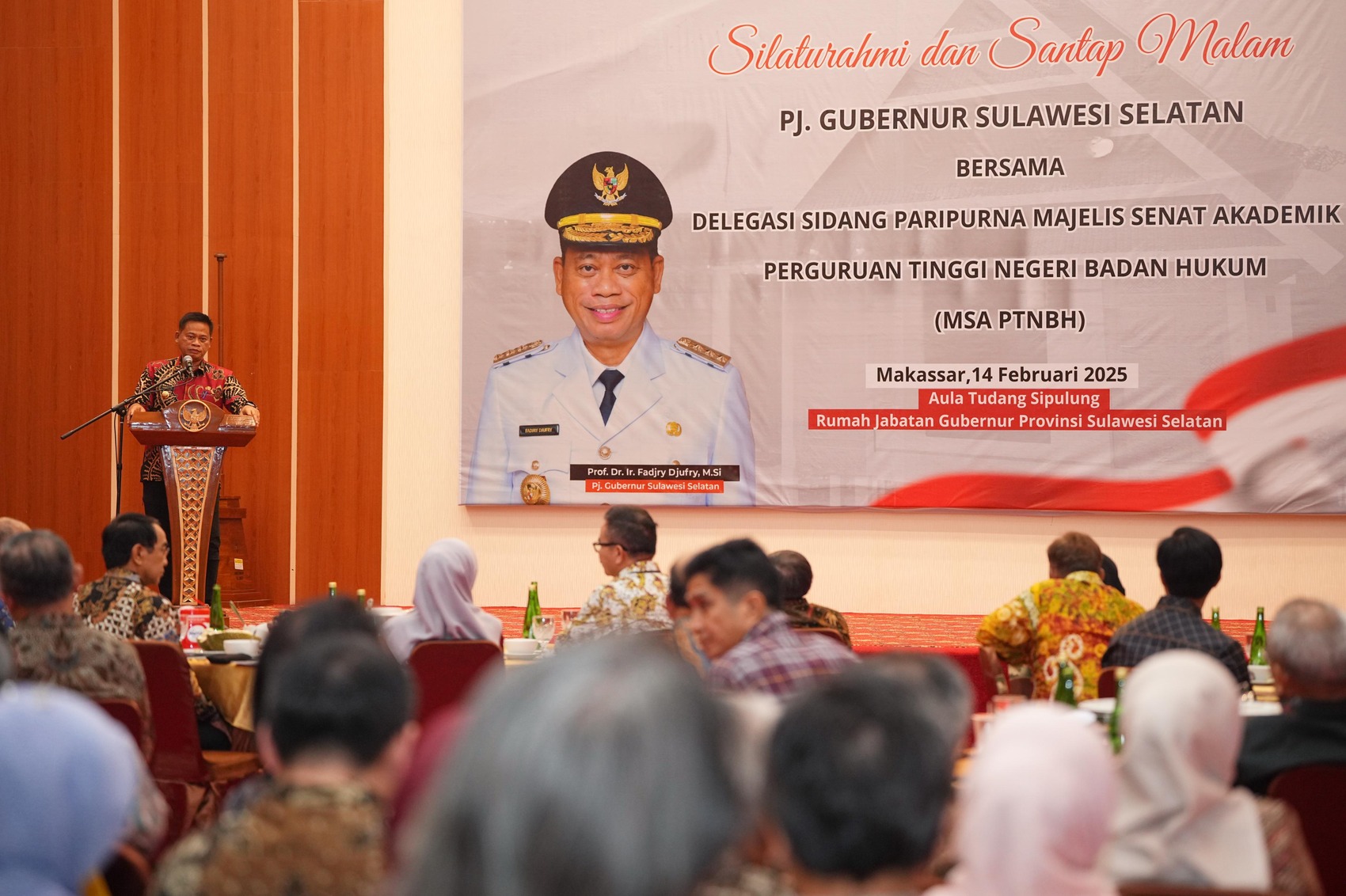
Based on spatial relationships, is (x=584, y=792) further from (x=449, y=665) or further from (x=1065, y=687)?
(x=449, y=665)

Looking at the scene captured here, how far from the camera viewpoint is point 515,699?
949mm

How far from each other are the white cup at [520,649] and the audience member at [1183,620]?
1.76 meters

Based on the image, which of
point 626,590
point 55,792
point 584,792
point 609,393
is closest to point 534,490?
point 609,393

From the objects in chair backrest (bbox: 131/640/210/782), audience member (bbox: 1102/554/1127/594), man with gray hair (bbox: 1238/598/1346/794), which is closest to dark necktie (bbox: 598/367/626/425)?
audience member (bbox: 1102/554/1127/594)

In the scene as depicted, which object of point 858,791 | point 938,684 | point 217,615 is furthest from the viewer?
point 217,615

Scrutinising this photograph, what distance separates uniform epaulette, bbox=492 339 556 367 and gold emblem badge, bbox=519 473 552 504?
0.73m

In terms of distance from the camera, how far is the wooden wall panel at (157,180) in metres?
9.07

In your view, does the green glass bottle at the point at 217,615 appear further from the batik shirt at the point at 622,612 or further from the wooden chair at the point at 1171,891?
the wooden chair at the point at 1171,891

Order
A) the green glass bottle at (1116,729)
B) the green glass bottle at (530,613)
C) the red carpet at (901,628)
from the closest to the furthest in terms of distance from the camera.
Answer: the green glass bottle at (1116,729), the green glass bottle at (530,613), the red carpet at (901,628)

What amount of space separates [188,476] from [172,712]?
284 centimetres

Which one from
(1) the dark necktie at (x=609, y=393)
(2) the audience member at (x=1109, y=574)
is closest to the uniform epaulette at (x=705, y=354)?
(1) the dark necktie at (x=609, y=393)

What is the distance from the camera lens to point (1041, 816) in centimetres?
163

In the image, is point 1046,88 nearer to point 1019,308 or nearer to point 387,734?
point 1019,308

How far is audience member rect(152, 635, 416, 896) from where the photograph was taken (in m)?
1.56
